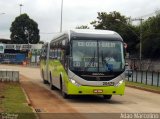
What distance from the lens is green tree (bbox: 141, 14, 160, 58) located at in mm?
80562

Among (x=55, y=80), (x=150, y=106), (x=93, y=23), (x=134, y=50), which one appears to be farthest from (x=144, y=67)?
(x=150, y=106)

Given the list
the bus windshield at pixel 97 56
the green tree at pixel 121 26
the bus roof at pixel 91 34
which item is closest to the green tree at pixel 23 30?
the green tree at pixel 121 26

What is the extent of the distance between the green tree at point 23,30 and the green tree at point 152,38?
49662 millimetres

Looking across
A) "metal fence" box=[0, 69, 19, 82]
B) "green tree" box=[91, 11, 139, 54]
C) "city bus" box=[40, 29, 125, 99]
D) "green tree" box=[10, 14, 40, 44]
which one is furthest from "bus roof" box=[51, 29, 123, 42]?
"green tree" box=[10, 14, 40, 44]

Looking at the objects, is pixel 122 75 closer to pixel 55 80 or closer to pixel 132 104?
pixel 132 104

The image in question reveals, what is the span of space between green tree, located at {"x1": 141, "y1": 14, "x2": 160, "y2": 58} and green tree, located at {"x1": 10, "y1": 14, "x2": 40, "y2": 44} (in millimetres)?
49662

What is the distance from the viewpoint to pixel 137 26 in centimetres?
9750

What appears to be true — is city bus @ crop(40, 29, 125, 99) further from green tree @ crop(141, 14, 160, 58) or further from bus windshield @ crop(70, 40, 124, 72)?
green tree @ crop(141, 14, 160, 58)

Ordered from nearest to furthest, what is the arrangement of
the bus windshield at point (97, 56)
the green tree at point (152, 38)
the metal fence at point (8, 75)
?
1. the bus windshield at point (97, 56)
2. the metal fence at point (8, 75)
3. the green tree at point (152, 38)

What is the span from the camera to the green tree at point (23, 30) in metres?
129

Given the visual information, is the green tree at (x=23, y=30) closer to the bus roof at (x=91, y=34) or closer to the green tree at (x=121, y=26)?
the green tree at (x=121, y=26)

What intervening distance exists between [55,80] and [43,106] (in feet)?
23.7

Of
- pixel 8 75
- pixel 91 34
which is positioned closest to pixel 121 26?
pixel 8 75

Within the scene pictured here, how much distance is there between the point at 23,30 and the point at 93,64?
109987 millimetres
